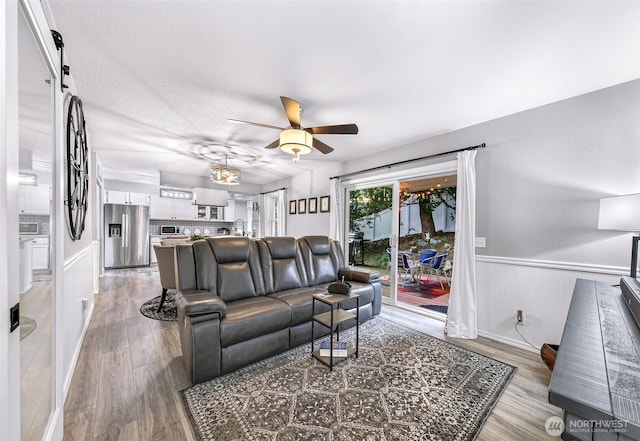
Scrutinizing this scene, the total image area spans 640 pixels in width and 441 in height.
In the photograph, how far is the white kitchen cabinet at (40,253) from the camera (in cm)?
114

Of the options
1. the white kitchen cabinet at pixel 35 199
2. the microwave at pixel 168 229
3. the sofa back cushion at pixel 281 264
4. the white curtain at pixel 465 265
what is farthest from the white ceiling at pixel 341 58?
the microwave at pixel 168 229

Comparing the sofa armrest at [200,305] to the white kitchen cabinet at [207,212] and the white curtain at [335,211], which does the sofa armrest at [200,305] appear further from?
the white kitchen cabinet at [207,212]

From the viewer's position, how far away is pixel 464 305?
291 cm

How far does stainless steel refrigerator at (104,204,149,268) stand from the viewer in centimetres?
614

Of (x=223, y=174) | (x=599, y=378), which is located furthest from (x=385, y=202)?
(x=599, y=378)

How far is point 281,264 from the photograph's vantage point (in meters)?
3.11

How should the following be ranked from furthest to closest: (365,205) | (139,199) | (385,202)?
(139,199) < (365,205) < (385,202)

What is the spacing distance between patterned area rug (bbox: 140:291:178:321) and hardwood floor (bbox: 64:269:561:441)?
0.15 meters

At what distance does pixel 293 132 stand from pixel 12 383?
2.30 m

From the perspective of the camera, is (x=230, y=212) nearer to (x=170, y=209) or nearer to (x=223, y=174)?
(x=170, y=209)

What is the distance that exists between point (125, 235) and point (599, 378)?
8021 millimetres

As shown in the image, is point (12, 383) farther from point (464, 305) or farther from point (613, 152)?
point (613, 152)

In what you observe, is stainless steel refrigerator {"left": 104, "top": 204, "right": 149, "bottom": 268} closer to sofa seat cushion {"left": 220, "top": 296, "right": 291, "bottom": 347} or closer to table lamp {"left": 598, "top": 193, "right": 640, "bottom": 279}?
sofa seat cushion {"left": 220, "top": 296, "right": 291, "bottom": 347}

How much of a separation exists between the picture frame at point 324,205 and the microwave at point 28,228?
4203 mm
